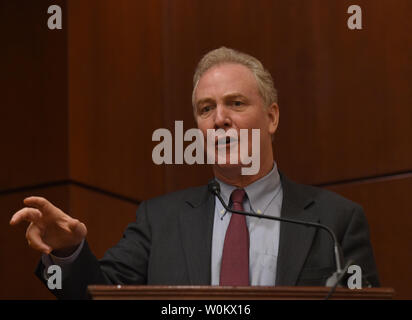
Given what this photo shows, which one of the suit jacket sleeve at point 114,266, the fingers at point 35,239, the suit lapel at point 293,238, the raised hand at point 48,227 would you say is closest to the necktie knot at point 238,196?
the suit lapel at point 293,238

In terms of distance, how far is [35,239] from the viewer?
1854mm

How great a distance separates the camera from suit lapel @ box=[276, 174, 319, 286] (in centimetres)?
226

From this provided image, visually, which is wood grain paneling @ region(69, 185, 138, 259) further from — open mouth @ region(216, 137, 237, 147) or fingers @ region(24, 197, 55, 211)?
fingers @ region(24, 197, 55, 211)

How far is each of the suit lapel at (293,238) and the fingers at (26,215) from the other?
2.53 ft

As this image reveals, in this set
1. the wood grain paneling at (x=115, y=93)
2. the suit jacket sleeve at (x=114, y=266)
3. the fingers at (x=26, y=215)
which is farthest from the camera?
the wood grain paneling at (x=115, y=93)

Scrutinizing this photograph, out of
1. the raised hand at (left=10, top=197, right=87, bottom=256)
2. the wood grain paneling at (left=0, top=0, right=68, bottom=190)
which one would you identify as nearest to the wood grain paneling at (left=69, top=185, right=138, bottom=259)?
the wood grain paneling at (left=0, top=0, right=68, bottom=190)

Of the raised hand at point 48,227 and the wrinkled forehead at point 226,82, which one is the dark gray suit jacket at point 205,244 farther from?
the wrinkled forehead at point 226,82

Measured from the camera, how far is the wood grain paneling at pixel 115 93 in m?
3.05

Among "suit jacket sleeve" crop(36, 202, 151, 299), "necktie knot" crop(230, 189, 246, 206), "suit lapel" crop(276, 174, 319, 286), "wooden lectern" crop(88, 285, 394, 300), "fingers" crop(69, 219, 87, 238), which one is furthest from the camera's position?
"necktie knot" crop(230, 189, 246, 206)

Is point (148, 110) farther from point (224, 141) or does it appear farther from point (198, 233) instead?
point (198, 233)

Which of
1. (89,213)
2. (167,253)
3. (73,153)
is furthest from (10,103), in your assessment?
(167,253)

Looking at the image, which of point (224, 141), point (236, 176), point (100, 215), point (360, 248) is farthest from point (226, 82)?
point (100, 215)

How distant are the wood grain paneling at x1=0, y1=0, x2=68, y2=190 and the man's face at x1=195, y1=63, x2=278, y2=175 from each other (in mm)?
626
